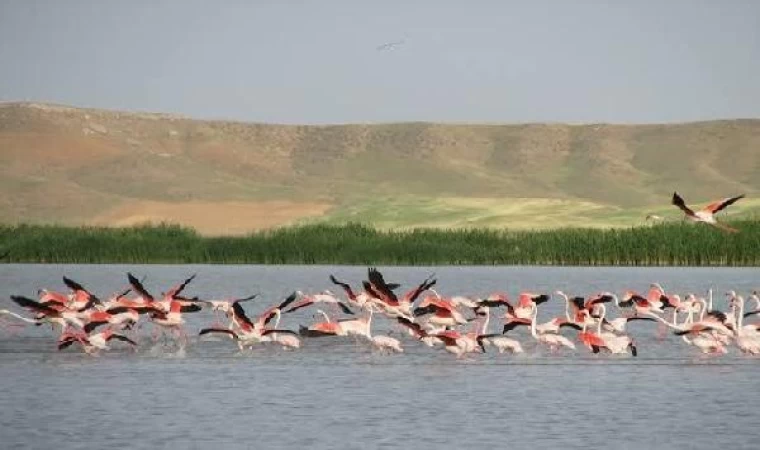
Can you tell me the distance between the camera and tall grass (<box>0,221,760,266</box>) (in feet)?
156

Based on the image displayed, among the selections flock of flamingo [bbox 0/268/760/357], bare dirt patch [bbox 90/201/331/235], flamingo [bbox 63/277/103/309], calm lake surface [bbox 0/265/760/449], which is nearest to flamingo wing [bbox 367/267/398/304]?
flock of flamingo [bbox 0/268/760/357]

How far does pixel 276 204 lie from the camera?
110438 mm

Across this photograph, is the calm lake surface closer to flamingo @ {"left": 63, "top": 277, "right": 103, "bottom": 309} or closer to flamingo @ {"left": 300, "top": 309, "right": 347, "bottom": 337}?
flamingo @ {"left": 300, "top": 309, "right": 347, "bottom": 337}

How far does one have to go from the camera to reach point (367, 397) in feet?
64.4

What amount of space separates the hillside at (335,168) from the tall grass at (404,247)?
134 ft

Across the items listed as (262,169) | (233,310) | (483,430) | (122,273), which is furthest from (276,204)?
(483,430)

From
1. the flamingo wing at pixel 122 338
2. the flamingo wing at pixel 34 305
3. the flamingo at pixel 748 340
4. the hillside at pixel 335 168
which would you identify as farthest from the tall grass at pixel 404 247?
the hillside at pixel 335 168

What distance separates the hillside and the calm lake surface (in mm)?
69544

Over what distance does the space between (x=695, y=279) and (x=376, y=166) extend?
92.9 metres

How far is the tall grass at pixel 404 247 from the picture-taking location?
47.6 metres

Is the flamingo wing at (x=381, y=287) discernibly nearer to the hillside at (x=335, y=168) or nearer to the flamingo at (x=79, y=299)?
the flamingo at (x=79, y=299)

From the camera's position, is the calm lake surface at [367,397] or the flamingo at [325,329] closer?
the calm lake surface at [367,397]

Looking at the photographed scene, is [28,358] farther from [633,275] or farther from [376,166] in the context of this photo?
[376,166]

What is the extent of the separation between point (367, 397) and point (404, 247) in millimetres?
30909
